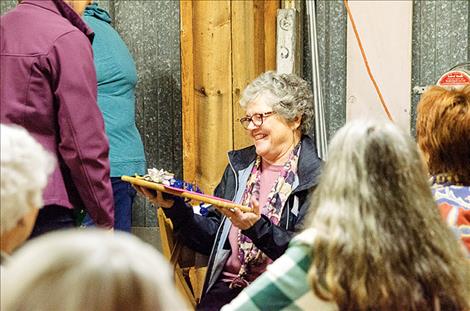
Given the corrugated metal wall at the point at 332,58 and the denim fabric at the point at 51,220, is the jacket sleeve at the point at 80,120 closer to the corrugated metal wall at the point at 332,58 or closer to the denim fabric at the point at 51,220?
the denim fabric at the point at 51,220

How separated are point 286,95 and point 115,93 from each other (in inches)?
28.8

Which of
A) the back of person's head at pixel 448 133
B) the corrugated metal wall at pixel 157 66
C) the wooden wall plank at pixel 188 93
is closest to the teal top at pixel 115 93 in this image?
the wooden wall plank at pixel 188 93

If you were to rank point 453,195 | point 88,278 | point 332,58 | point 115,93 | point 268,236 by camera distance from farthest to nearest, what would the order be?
1. point 332,58
2. point 115,93
3. point 268,236
4. point 453,195
5. point 88,278

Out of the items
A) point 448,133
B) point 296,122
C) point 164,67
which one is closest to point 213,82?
point 164,67

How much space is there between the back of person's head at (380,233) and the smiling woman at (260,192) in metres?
1.05

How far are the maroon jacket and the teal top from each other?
2.50 feet

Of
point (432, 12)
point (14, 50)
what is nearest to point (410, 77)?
point (432, 12)

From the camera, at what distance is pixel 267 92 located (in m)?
3.04

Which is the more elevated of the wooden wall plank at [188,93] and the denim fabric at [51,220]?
the wooden wall plank at [188,93]

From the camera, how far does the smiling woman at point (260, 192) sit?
9.28 feet

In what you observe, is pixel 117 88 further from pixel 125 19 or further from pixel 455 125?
pixel 455 125

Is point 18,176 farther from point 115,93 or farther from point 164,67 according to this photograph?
point 164,67

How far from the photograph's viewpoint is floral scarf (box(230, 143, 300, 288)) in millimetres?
2840

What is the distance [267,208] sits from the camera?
2.86 metres
